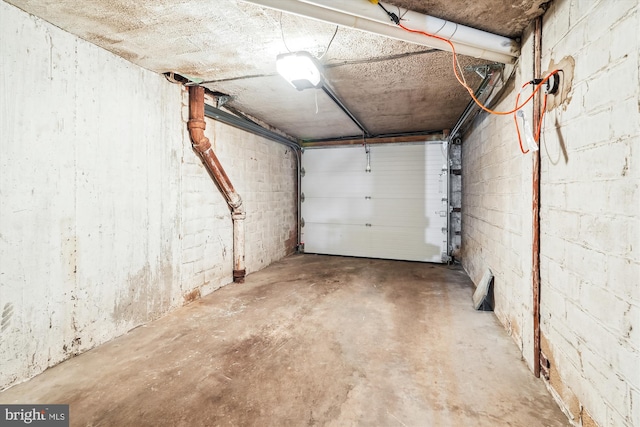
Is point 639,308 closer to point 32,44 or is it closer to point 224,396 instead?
point 224,396

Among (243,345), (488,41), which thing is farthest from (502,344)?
(488,41)

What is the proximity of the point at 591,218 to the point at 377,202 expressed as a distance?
4.34 metres

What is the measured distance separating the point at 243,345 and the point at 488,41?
9.86ft

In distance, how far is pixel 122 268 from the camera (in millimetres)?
2469

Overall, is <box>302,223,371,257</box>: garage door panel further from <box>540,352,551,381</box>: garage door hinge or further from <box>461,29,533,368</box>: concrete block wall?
<box>540,352,551,381</box>: garage door hinge

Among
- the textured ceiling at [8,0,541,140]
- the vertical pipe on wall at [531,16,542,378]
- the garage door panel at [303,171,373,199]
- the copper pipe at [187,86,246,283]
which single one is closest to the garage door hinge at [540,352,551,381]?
the vertical pipe on wall at [531,16,542,378]

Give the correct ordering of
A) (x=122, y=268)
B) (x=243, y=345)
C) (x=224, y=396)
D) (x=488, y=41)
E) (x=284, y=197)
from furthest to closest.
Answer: (x=284, y=197), (x=122, y=268), (x=243, y=345), (x=488, y=41), (x=224, y=396)

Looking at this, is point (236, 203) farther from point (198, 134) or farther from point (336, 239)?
point (336, 239)

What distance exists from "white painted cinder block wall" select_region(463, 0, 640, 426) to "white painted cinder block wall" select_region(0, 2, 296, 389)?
3.23 metres

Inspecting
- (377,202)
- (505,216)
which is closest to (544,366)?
Result: (505,216)

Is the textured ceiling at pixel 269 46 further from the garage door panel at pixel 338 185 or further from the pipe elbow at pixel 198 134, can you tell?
the garage door panel at pixel 338 185

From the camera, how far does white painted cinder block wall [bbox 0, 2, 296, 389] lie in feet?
5.87

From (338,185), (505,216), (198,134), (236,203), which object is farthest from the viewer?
(338,185)

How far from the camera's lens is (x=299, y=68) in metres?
2.39
